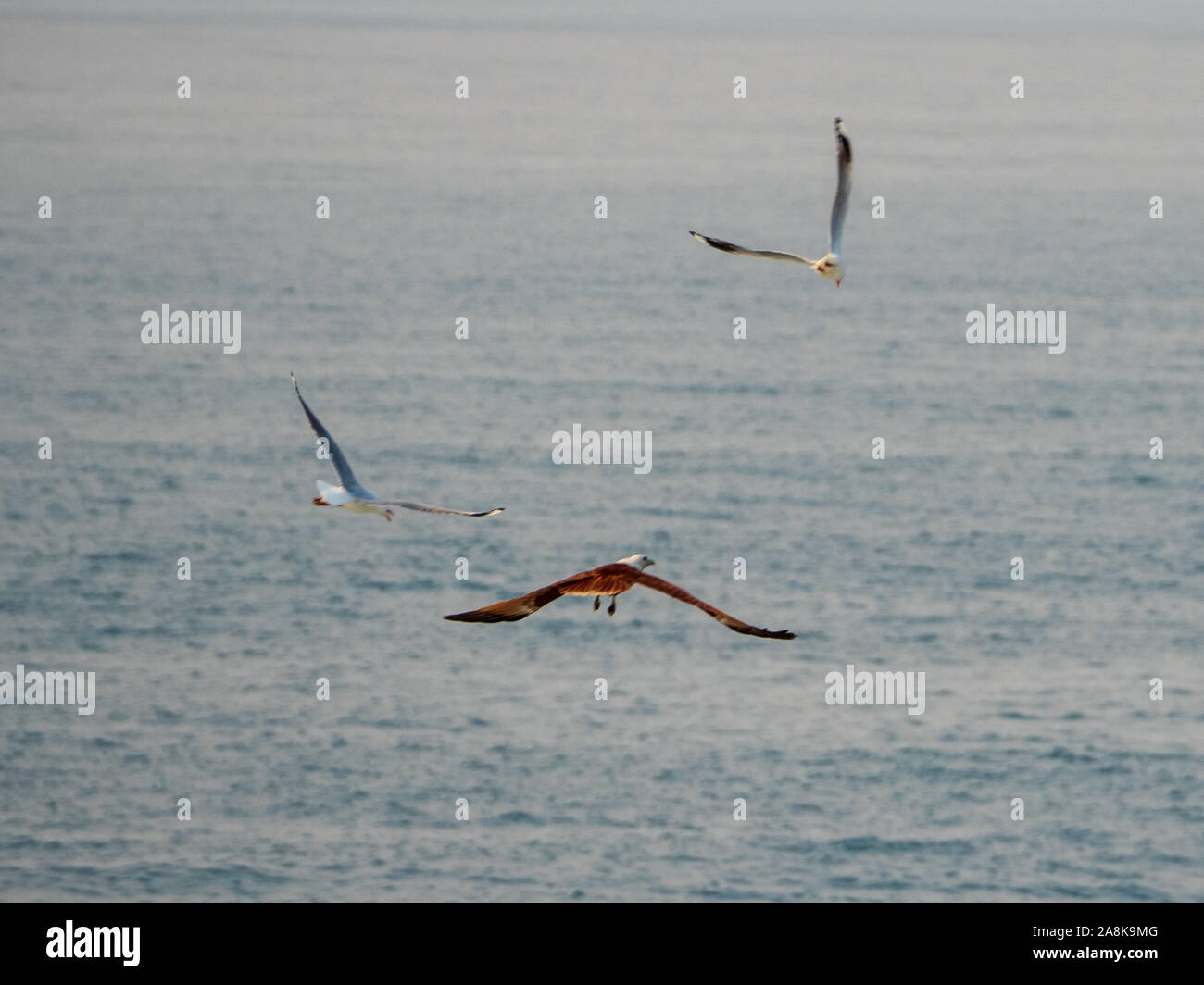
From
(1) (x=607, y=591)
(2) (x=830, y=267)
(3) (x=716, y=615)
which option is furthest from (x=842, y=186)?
(3) (x=716, y=615)

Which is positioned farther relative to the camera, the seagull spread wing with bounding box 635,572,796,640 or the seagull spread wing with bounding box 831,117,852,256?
the seagull spread wing with bounding box 831,117,852,256

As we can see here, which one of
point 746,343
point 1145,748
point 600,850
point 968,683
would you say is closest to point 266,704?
point 600,850

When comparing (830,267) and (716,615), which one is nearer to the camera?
(716,615)

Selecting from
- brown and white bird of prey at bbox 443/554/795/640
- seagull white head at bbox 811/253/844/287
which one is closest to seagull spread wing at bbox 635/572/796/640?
brown and white bird of prey at bbox 443/554/795/640

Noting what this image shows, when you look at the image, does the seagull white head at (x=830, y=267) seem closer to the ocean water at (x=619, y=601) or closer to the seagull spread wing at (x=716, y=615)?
the seagull spread wing at (x=716, y=615)

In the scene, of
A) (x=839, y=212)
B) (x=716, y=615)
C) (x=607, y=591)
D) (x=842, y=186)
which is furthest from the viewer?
(x=839, y=212)

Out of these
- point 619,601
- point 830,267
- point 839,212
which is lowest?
point 619,601

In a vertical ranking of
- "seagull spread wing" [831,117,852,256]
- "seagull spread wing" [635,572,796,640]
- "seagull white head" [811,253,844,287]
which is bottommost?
"seagull spread wing" [635,572,796,640]

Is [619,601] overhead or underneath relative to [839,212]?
underneath

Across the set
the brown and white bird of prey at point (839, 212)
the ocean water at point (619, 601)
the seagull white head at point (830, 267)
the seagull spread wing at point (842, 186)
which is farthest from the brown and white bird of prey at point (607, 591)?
the ocean water at point (619, 601)

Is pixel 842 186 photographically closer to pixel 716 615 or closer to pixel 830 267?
pixel 830 267

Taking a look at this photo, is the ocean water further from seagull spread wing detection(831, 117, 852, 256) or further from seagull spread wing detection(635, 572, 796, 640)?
seagull spread wing detection(635, 572, 796, 640)

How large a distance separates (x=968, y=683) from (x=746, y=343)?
57659 millimetres

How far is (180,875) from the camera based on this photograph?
92.3 meters
